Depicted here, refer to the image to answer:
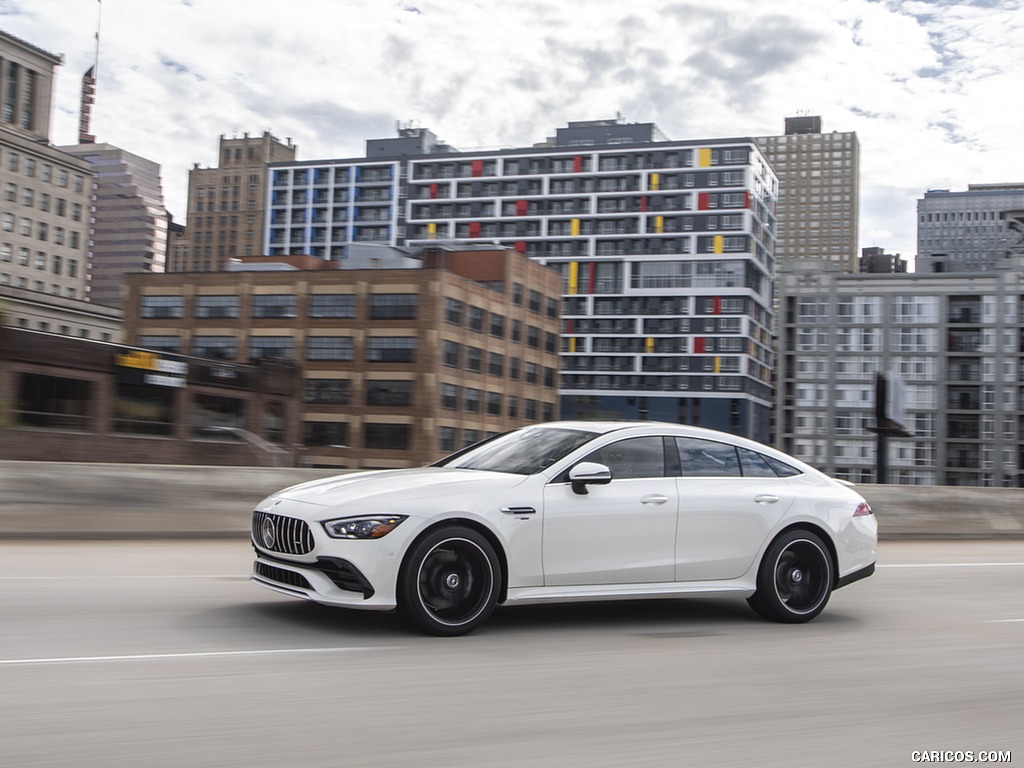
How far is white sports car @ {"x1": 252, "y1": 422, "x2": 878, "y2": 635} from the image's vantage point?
6520mm

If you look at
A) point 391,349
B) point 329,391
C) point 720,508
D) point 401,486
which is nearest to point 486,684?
point 401,486

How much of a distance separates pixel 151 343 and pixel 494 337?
2710 cm

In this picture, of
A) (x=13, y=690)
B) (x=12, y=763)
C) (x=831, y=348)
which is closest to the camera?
(x=12, y=763)

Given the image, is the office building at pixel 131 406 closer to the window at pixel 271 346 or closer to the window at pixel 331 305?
the window at pixel 331 305

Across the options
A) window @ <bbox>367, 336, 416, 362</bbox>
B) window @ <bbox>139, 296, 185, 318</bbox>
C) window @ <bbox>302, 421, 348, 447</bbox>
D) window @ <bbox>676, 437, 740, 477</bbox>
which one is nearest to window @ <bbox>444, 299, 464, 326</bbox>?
window @ <bbox>367, 336, 416, 362</bbox>

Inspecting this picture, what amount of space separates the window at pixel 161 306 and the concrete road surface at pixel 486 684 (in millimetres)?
81411

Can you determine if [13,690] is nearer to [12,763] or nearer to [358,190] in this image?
[12,763]

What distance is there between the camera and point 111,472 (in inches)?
489

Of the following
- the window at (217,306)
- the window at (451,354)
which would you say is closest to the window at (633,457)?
the window at (451,354)

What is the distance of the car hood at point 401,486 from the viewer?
6.64m

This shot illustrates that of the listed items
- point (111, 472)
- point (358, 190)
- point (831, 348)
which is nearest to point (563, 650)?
point (111, 472)

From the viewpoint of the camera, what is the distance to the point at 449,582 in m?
6.73

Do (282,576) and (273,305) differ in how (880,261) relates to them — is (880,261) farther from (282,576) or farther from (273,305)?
(282,576)

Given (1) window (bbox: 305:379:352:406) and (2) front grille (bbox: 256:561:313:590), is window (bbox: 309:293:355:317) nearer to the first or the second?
(1) window (bbox: 305:379:352:406)
